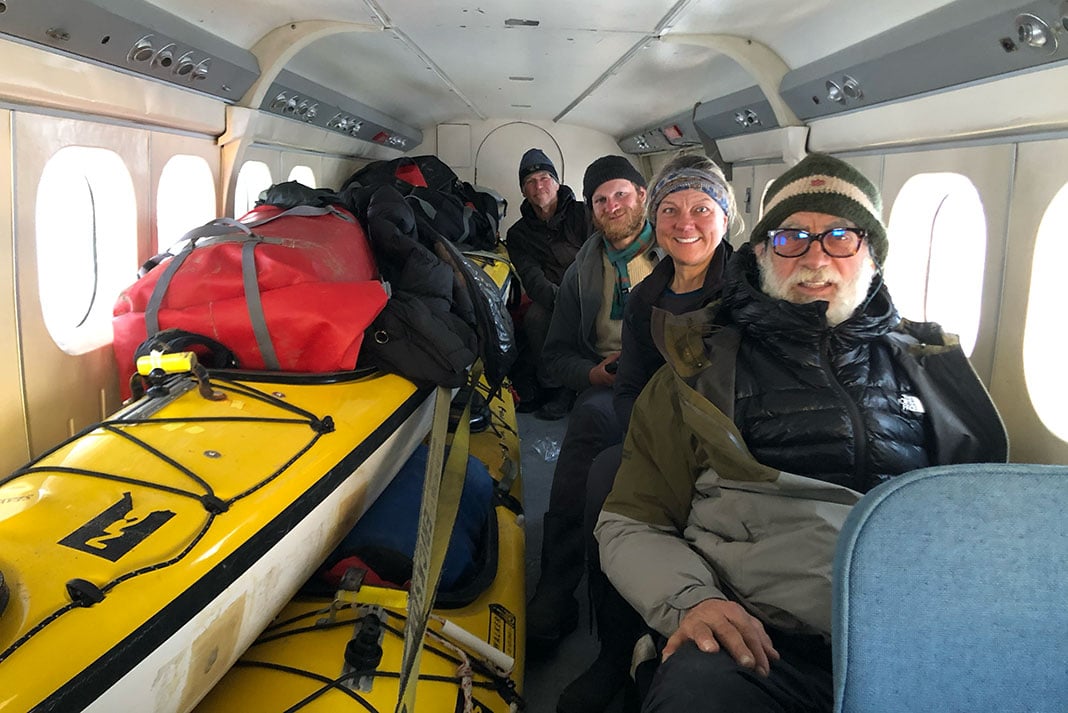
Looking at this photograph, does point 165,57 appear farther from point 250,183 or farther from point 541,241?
point 541,241

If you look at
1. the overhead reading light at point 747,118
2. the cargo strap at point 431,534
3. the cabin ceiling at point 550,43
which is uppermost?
the cabin ceiling at point 550,43

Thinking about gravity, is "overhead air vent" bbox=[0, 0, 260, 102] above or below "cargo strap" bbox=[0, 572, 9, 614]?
above

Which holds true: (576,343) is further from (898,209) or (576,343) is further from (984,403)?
(984,403)

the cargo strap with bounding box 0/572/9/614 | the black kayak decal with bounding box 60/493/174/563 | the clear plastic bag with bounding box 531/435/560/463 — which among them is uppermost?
the black kayak decal with bounding box 60/493/174/563

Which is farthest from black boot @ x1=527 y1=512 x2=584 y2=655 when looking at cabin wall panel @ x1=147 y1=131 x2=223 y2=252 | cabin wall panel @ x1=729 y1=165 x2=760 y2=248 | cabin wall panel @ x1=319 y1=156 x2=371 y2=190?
cabin wall panel @ x1=319 y1=156 x2=371 y2=190

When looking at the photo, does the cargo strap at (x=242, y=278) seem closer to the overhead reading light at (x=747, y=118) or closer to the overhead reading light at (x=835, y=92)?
the overhead reading light at (x=835, y=92)

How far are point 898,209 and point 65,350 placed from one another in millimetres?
2819

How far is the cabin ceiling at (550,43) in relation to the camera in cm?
262

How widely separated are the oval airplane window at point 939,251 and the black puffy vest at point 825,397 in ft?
2.99

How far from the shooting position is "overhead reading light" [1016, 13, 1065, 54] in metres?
1.64

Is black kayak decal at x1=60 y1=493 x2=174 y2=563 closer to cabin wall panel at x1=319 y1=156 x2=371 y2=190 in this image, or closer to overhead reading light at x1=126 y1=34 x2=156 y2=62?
overhead reading light at x1=126 y1=34 x2=156 y2=62

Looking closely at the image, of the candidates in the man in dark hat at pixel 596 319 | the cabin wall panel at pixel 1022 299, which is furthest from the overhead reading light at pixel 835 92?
the cabin wall panel at pixel 1022 299

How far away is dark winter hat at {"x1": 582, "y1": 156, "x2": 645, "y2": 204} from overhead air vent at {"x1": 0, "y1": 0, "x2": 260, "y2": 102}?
146 centimetres

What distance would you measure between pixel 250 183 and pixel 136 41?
1.93 m
